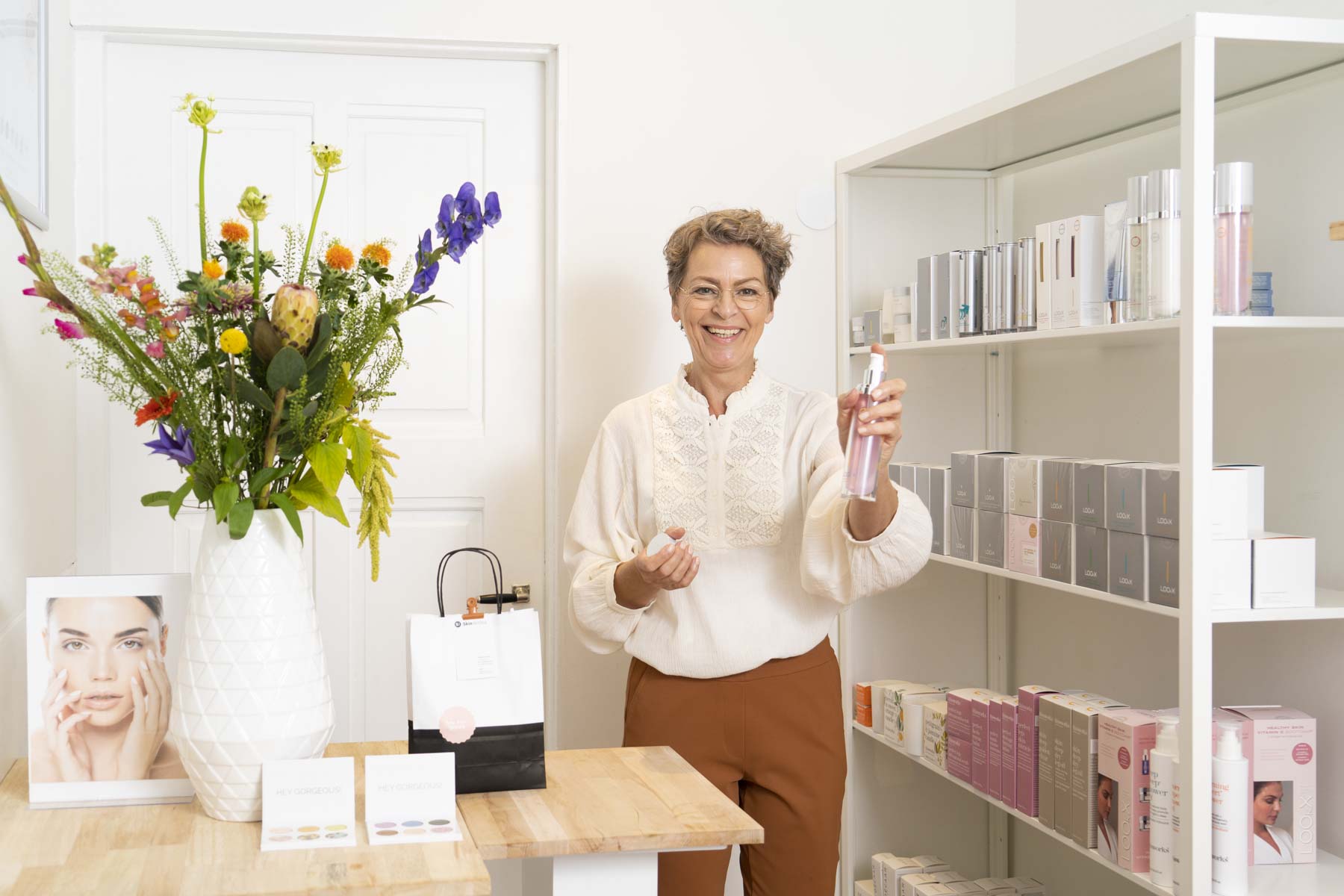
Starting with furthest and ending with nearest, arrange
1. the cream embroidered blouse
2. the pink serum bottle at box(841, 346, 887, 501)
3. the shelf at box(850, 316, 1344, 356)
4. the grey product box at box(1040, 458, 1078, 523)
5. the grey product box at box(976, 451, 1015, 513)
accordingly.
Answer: the grey product box at box(976, 451, 1015, 513)
the grey product box at box(1040, 458, 1078, 523)
the cream embroidered blouse
the shelf at box(850, 316, 1344, 356)
the pink serum bottle at box(841, 346, 887, 501)

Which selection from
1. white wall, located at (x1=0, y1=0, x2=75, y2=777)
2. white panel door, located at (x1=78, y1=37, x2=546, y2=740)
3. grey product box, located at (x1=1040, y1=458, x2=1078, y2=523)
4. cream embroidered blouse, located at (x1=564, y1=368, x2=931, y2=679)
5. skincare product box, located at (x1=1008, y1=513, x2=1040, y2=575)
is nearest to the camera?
white wall, located at (x1=0, y1=0, x2=75, y2=777)

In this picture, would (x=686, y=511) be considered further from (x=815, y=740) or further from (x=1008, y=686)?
(x=1008, y=686)

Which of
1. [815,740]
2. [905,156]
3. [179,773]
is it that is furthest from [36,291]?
[905,156]

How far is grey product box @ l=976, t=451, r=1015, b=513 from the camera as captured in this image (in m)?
2.25

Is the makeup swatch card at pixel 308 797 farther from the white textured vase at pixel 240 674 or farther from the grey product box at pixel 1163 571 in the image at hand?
the grey product box at pixel 1163 571

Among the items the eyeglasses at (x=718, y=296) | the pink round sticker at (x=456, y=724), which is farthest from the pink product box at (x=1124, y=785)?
the pink round sticker at (x=456, y=724)

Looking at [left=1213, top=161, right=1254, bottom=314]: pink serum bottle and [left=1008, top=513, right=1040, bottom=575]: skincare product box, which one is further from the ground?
[left=1213, top=161, right=1254, bottom=314]: pink serum bottle

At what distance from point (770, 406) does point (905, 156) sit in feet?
2.87

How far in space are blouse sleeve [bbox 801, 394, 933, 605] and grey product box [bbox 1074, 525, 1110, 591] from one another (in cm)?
30

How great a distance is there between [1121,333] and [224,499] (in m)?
1.42

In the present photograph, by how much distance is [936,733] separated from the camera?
248cm

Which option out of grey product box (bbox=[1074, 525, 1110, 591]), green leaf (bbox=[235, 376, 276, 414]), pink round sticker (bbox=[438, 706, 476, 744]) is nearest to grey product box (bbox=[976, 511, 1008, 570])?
grey product box (bbox=[1074, 525, 1110, 591])

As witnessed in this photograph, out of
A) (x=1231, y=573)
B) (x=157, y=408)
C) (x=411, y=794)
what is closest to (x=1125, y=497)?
(x=1231, y=573)

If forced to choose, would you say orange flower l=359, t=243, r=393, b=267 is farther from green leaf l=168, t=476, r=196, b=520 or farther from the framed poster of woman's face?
the framed poster of woman's face
